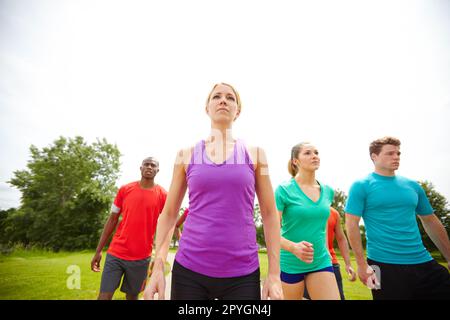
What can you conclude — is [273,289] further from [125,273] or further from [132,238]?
[125,273]

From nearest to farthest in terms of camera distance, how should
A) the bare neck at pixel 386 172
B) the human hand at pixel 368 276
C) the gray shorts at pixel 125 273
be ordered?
1. the human hand at pixel 368 276
2. the bare neck at pixel 386 172
3. the gray shorts at pixel 125 273

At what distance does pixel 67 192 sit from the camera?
1548 inches

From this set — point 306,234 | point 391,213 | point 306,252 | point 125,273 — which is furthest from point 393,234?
point 125,273

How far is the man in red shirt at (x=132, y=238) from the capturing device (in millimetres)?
4137

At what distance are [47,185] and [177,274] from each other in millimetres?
48683

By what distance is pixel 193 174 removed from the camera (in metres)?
1.86

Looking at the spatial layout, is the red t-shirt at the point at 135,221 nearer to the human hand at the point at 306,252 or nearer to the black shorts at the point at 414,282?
the human hand at the point at 306,252

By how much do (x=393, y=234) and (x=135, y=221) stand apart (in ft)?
13.6

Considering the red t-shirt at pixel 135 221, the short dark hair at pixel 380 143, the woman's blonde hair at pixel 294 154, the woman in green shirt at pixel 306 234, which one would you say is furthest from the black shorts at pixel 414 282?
the red t-shirt at pixel 135 221

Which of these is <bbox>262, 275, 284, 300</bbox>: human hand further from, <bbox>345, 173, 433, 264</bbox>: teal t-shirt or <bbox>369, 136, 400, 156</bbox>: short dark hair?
<bbox>369, 136, 400, 156</bbox>: short dark hair

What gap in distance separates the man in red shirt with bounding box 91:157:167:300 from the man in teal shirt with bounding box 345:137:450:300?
3477 millimetres
